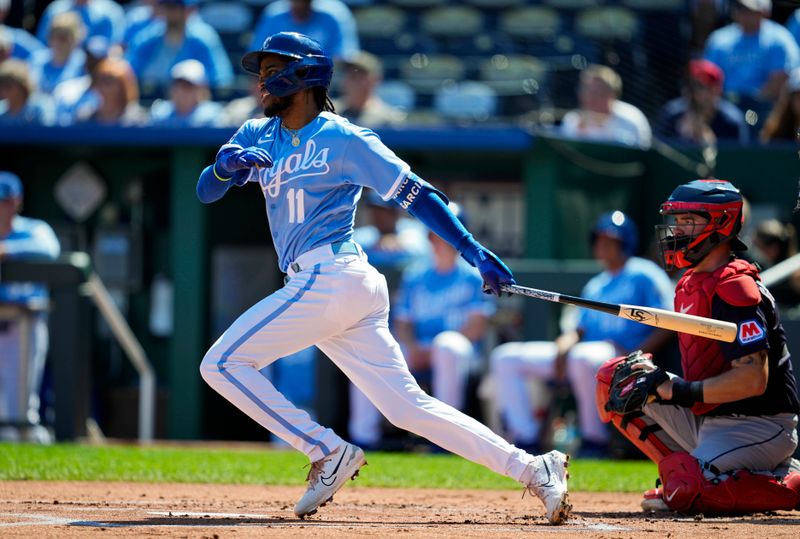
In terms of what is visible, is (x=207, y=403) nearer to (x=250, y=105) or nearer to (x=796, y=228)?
(x=250, y=105)

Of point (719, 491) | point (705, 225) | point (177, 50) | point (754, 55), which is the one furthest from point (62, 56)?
point (719, 491)

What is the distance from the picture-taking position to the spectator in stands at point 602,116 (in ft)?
32.4

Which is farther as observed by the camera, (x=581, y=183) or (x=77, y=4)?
(x=77, y=4)

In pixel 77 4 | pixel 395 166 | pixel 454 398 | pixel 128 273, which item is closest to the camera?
pixel 395 166

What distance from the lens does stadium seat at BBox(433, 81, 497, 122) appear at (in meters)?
10.5

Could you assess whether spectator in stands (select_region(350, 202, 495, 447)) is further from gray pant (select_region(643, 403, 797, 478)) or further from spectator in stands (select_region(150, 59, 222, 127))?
gray pant (select_region(643, 403, 797, 478))

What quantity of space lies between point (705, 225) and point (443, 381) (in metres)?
3.75

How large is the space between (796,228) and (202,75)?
476 cm

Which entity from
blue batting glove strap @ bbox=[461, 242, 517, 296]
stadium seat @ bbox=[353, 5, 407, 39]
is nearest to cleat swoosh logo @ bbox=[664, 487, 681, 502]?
blue batting glove strap @ bbox=[461, 242, 517, 296]

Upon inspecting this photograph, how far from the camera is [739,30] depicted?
34.4 feet

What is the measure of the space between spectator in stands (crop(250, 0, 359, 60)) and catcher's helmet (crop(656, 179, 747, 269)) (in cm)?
566

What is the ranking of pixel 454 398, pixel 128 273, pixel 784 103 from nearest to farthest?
pixel 454 398, pixel 784 103, pixel 128 273

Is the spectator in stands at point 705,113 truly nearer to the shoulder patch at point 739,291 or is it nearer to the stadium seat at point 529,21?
the stadium seat at point 529,21

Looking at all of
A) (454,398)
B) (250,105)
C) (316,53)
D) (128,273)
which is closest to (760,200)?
(454,398)
